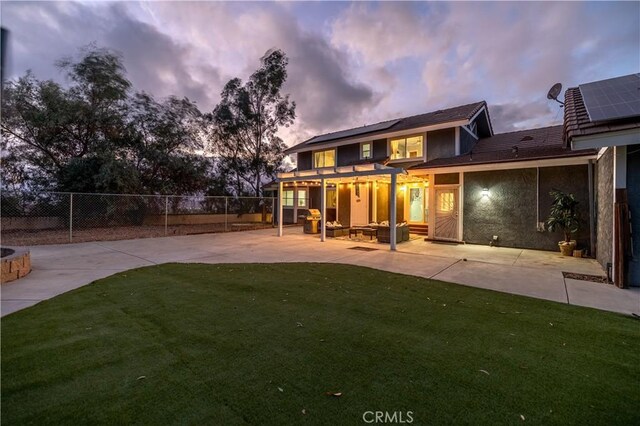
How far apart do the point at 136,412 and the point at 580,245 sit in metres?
11.9

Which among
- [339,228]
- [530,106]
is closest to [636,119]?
[339,228]

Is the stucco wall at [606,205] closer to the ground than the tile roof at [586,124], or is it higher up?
closer to the ground

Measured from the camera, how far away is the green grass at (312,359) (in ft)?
6.89

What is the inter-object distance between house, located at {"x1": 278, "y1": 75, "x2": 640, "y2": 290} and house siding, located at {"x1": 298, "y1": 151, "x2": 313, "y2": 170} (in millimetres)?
2552

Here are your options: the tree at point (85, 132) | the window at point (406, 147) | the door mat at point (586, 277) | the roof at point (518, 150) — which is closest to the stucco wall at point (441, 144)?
the window at point (406, 147)

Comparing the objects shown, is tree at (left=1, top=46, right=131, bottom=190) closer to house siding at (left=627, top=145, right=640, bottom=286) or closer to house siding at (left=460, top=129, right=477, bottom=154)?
house siding at (left=460, top=129, right=477, bottom=154)

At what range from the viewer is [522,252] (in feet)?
30.6

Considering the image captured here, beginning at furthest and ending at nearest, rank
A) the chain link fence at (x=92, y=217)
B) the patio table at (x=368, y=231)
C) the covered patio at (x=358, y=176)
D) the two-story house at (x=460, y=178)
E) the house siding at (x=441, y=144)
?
the house siding at (x=441, y=144), the patio table at (x=368, y=231), the chain link fence at (x=92, y=217), the covered patio at (x=358, y=176), the two-story house at (x=460, y=178)

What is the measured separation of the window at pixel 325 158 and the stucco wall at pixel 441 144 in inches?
248

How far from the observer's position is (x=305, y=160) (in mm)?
20297

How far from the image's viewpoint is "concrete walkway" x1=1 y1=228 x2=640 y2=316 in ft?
16.5

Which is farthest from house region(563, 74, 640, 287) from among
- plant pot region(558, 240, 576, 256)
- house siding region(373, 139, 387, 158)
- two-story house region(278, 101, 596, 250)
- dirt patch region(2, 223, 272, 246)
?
dirt patch region(2, 223, 272, 246)

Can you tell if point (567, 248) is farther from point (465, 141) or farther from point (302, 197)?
point (302, 197)

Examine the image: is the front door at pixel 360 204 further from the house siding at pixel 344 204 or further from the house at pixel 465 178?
the house siding at pixel 344 204
